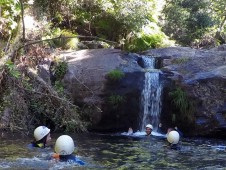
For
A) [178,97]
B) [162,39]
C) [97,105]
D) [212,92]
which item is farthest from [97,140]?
Answer: [162,39]

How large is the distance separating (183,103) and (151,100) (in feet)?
4.54

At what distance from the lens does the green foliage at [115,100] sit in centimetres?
1548

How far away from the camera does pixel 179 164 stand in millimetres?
9820

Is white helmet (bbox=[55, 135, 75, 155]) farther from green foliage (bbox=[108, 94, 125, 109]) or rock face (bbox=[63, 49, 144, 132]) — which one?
green foliage (bbox=[108, 94, 125, 109])

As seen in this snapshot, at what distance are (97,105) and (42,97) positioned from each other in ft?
6.94

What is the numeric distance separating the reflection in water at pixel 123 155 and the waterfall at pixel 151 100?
86.5 inches

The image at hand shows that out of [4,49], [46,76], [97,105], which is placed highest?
[4,49]

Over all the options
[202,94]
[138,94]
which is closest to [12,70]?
[138,94]

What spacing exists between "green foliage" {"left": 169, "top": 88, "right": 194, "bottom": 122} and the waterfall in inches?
34.4

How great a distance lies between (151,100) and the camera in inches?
637

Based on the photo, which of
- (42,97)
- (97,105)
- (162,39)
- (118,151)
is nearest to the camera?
(118,151)

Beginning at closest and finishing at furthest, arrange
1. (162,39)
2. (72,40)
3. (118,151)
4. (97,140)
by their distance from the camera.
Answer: (118,151) < (97,140) < (72,40) < (162,39)

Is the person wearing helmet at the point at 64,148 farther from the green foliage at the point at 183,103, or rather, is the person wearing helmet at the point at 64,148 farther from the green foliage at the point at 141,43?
the green foliage at the point at 141,43

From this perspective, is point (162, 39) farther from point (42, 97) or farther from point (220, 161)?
point (220, 161)
